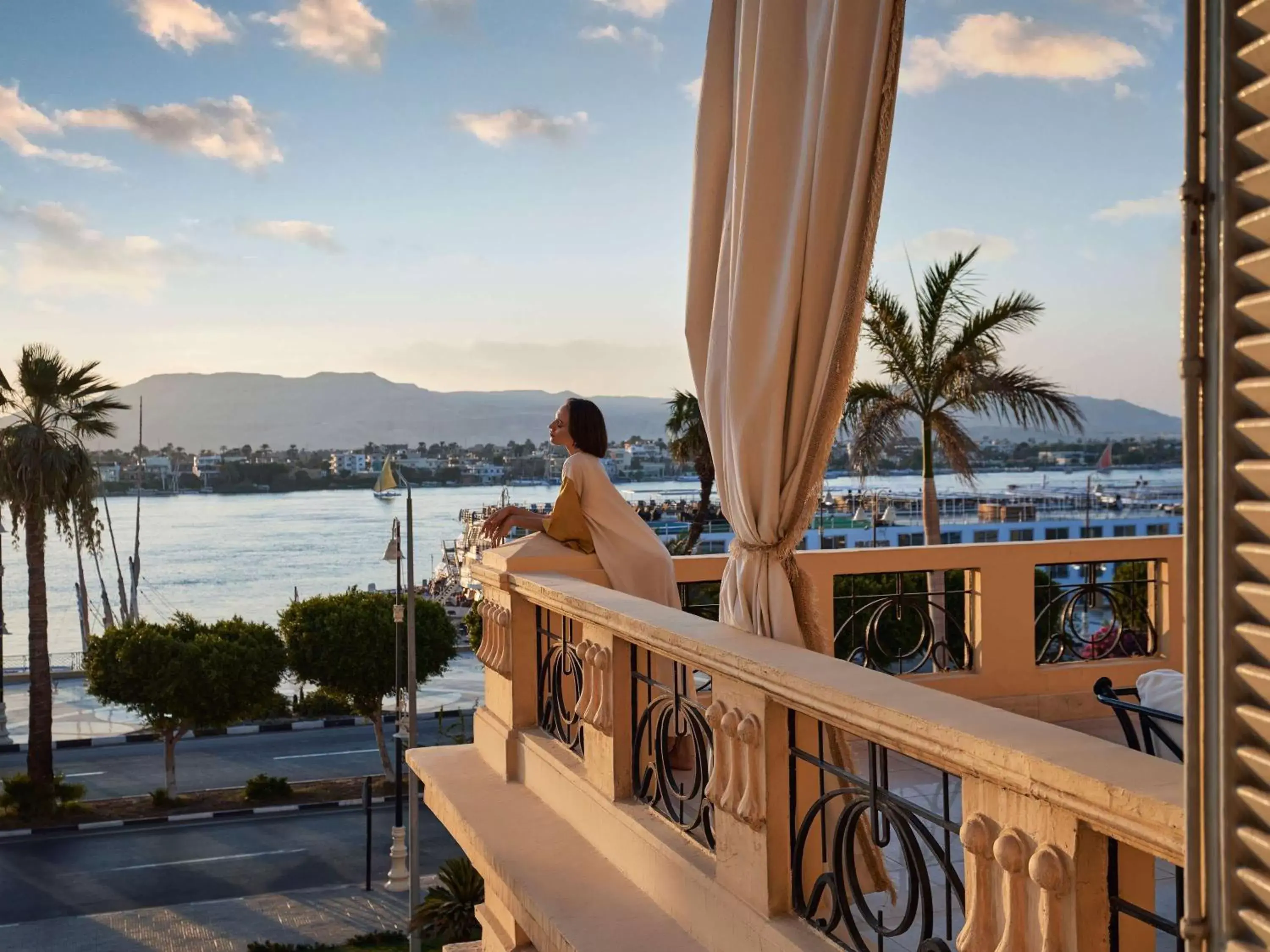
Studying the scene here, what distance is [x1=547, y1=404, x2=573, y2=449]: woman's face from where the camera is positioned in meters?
4.21

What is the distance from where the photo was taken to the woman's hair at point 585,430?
4199 mm

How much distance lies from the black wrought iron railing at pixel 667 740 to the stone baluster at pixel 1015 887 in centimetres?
106

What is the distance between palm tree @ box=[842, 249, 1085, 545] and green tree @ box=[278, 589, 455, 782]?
17999 mm

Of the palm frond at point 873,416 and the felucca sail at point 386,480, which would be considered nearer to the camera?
the palm frond at point 873,416

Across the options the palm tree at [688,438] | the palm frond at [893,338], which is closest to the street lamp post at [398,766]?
the palm tree at [688,438]

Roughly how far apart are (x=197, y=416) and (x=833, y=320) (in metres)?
104

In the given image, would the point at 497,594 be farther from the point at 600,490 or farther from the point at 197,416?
the point at 197,416

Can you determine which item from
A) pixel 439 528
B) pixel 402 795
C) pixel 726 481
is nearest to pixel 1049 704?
pixel 726 481

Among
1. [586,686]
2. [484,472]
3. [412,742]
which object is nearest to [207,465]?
[484,472]

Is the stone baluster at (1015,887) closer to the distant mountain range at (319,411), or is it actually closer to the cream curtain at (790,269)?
the cream curtain at (790,269)

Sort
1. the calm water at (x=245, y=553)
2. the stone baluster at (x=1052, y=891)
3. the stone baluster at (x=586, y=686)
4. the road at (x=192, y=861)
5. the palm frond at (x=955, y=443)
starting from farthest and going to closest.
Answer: the calm water at (x=245, y=553)
the road at (x=192, y=861)
the palm frond at (x=955, y=443)
the stone baluster at (x=586, y=686)
the stone baluster at (x=1052, y=891)

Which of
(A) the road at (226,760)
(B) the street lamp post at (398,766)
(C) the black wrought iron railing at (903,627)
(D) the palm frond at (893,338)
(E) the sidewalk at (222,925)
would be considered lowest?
(A) the road at (226,760)

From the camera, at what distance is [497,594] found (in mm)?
4348

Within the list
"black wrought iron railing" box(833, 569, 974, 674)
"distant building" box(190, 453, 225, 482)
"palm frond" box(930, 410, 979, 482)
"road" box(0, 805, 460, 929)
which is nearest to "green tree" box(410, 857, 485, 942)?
"road" box(0, 805, 460, 929)
